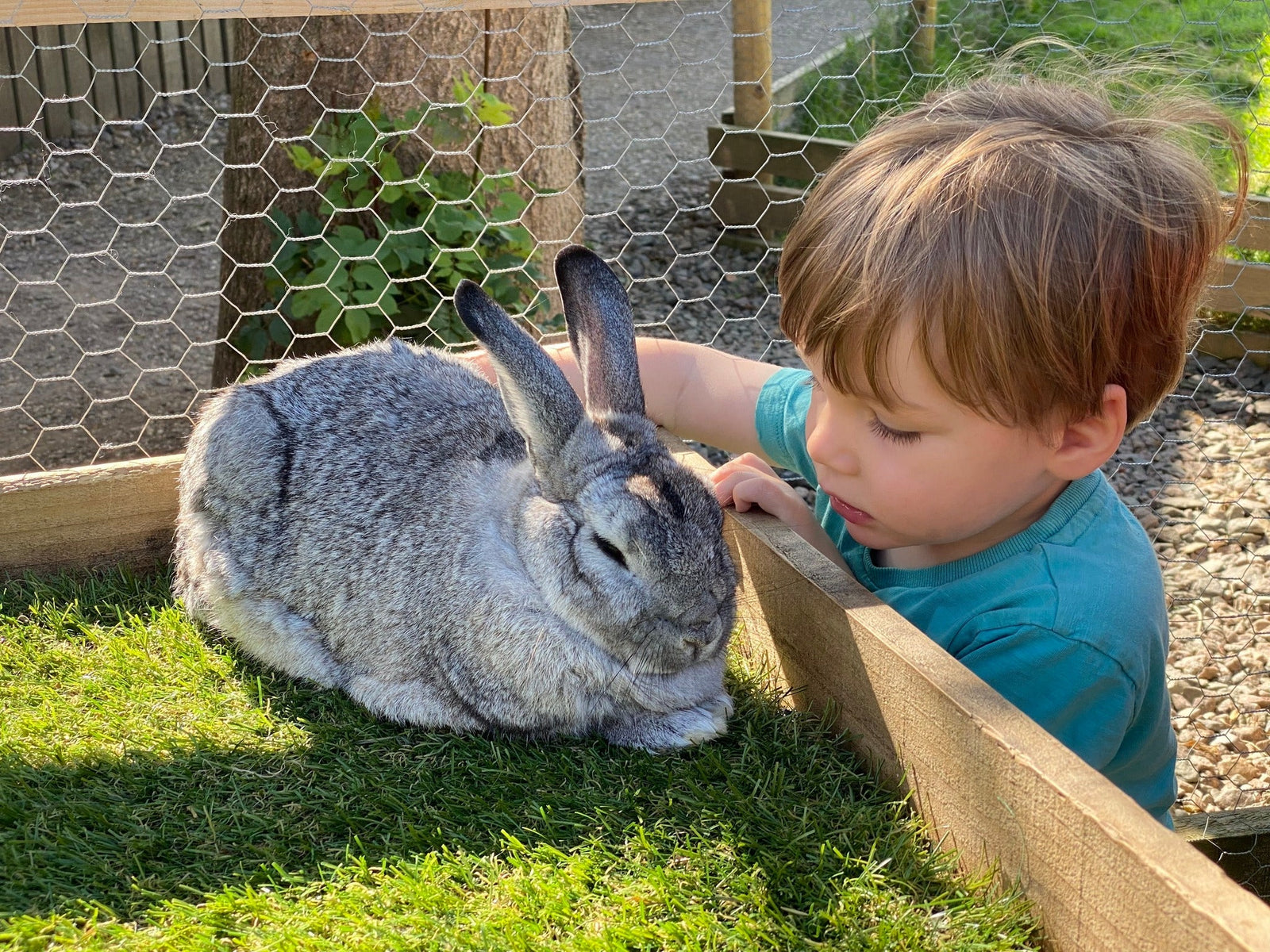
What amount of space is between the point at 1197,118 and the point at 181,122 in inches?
267

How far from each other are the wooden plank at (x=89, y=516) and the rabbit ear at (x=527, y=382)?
906 mm

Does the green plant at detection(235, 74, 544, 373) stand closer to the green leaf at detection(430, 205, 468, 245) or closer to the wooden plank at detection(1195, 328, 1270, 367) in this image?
the green leaf at detection(430, 205, 468, 245)

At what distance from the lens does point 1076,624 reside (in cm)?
177

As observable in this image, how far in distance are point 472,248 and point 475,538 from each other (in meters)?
1.48

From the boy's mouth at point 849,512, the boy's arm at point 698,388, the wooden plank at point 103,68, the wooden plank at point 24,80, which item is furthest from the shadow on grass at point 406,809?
the wooden plank at point 103,68

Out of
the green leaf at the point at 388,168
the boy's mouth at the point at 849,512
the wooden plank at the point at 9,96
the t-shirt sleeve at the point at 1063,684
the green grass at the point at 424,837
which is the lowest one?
the green grass at the point at 424,837

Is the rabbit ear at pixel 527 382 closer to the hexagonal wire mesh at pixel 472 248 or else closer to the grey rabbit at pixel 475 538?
the grey rabbit at pixel 475 538

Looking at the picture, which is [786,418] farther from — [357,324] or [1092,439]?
[357,324]

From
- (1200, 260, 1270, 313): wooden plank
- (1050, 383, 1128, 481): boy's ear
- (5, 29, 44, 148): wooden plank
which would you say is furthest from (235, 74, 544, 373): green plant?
(5, 29, 44, 148): wooden plank

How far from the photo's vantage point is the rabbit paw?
1854 mm

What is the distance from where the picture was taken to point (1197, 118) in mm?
1833

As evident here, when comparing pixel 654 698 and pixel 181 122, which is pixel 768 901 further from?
pixel 181 122

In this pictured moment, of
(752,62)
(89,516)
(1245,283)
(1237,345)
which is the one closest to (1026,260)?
(89,516)

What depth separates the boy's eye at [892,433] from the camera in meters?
1.75
